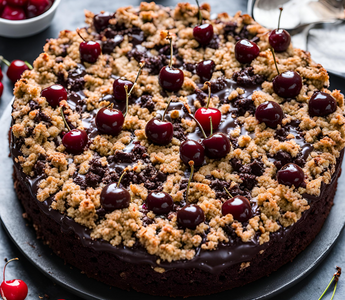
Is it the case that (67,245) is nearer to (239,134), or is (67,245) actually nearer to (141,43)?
(239,134)

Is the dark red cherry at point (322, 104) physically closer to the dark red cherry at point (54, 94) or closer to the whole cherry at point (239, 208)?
the whole cherry at point (239, 208)

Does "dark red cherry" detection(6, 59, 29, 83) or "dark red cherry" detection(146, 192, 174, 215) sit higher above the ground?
"dark red cherry" detection(146, 192, 174, 215)

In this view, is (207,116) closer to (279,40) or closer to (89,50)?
(279,40)

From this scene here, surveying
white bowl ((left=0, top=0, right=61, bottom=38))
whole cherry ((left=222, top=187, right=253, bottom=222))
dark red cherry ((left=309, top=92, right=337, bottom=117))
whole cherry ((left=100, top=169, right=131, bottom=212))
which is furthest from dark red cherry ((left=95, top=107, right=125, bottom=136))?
white bowl ((left=0, top=0, right=61, bottom=38))

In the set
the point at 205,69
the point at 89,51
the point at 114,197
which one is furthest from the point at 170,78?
the point at 114,197

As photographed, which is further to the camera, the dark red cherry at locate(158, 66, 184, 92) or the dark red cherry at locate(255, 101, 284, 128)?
the dark red cherry at locate(158, 66, 184, 92)

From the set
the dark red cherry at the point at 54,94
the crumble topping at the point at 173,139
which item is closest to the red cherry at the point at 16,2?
the crumble topping at the point at 173,139

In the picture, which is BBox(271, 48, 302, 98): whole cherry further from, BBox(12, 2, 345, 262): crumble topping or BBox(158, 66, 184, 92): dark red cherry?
BBox(158, 66, 184, 92): dark red cherry
